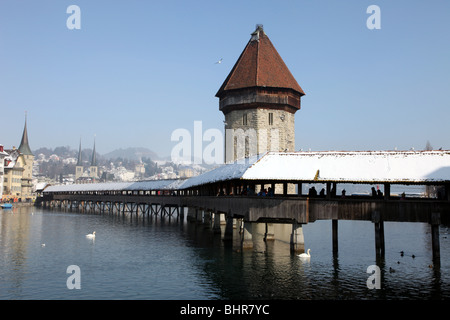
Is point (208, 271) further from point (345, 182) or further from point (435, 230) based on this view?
point (435, 230)

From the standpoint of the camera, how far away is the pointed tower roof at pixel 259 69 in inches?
2222

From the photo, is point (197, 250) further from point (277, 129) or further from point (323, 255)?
point (277, 129)

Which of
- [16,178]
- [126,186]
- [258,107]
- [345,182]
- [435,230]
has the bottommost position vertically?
[435,230]

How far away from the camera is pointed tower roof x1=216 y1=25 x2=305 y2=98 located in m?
56.4

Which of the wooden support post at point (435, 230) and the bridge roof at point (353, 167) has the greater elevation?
the bridge roof at point (353, 167)

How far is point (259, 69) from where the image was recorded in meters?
57.4

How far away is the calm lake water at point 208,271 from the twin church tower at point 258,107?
880 inches

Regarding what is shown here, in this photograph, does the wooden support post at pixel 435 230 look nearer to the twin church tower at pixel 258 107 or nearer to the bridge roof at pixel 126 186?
the twin church tower at pixel 258 107

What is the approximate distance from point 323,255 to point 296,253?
2730 millimetres

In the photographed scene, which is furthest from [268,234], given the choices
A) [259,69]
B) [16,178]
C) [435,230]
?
[16,178]

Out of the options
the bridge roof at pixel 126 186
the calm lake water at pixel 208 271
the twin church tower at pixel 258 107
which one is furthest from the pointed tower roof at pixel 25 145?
the calm lake water at pixel 208 271

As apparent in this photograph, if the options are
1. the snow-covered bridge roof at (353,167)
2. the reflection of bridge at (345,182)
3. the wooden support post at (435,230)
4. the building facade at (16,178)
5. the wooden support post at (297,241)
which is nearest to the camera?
the wooden support post at (435,230)

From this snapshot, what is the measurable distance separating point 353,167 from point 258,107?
1227 inches
